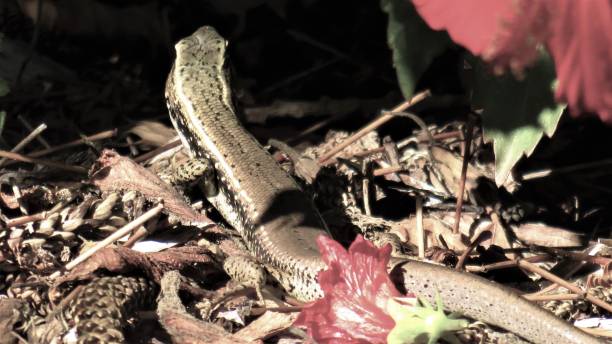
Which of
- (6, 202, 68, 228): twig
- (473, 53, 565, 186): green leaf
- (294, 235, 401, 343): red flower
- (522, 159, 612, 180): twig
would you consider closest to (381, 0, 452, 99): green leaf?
(473, 53, 565, 186): green leaf

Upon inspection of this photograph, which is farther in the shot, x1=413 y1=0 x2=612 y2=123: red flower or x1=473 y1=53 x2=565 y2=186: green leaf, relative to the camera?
x1=473 y1=53 x2=565 y2=186: green leaf

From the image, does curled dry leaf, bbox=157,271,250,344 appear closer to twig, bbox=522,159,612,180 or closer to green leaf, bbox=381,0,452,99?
green leaf, bbox=381,0,452,99

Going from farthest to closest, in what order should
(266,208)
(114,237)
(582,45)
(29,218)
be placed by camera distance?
1. (266,208)
2. (29,218)
3. (114,237)
4. (582,45)

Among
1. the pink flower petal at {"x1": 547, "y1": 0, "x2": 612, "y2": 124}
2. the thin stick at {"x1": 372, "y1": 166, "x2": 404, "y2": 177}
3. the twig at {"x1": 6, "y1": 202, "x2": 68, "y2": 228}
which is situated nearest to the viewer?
the pink flower petal at {"x1": 547, "y1": 0, "x2": 612, "y2": 124}

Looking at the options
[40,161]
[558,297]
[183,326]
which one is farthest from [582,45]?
[40,161]

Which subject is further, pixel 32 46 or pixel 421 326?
pixel 32 46

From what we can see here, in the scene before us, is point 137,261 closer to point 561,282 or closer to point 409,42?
point 409,42

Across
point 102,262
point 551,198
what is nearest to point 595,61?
point 102,262
